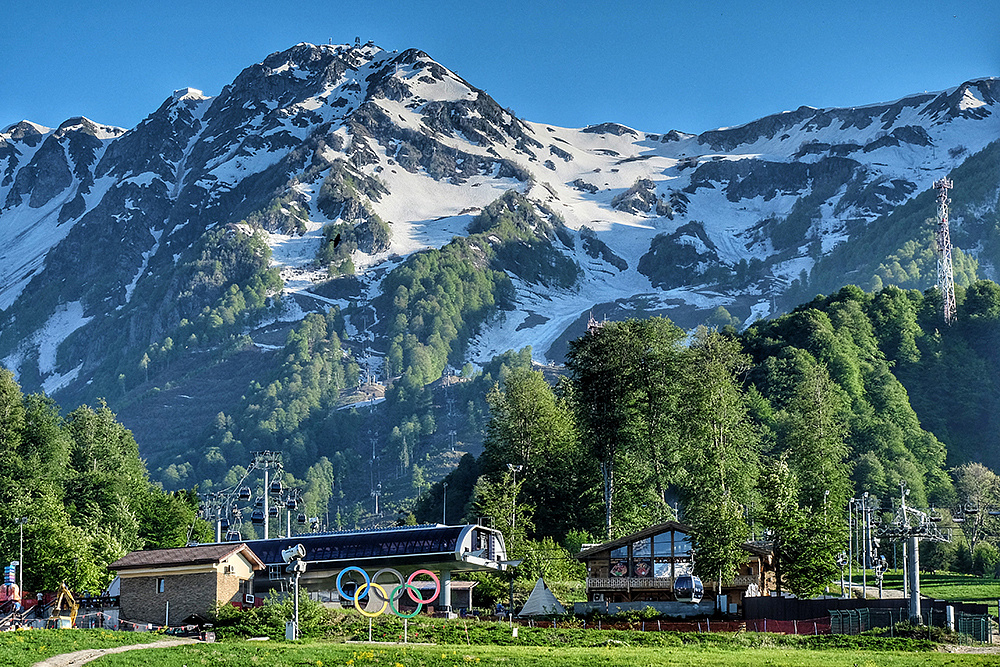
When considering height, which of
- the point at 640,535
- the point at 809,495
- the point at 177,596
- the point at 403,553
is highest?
the point at 809,495

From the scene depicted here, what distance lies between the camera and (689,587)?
71.2 meters

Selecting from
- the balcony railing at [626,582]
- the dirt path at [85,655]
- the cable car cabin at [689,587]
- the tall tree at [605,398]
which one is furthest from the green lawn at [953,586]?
the dirt path at [85,655]

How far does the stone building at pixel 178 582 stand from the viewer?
6794cm

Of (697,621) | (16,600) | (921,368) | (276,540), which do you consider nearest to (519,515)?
(276,540)

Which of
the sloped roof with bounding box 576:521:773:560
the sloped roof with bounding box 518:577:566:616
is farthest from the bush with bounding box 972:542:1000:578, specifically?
the sloped roof with bounding box 518:577:566:616

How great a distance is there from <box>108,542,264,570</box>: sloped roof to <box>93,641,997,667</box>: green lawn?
61.2 ft

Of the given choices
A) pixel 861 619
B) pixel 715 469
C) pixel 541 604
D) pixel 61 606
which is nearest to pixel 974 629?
pixel 861 619

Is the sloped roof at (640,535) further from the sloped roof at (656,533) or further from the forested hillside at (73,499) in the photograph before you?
the forested hillside at (73,499)

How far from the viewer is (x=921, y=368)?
597 ft

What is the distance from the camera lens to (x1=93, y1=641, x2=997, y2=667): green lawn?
42.7 meters

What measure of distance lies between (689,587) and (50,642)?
37.7 m

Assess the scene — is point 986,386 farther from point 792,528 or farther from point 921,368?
point 792,528

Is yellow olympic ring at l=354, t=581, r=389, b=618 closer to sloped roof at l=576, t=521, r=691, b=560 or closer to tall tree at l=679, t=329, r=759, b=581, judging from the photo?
tall tree at l=679, t=329, r=759, b=581

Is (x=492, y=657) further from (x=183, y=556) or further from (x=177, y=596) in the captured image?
(x=183, y=556)
